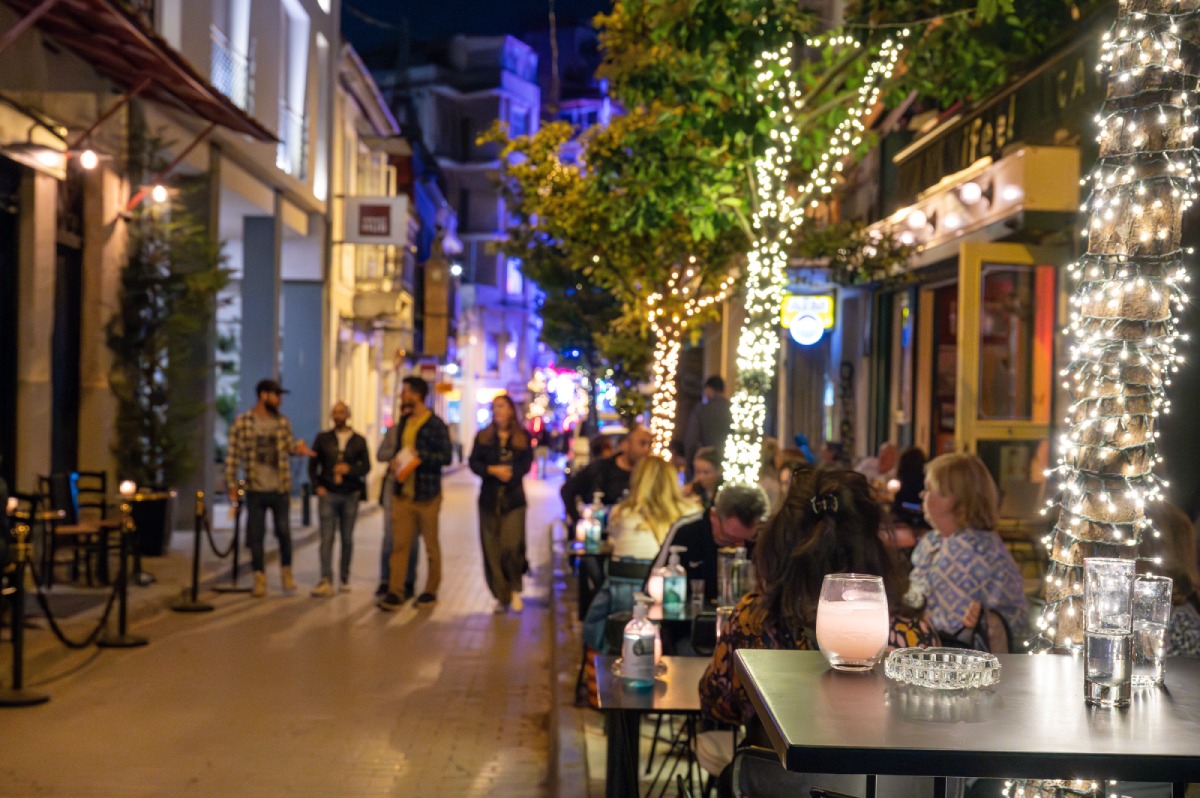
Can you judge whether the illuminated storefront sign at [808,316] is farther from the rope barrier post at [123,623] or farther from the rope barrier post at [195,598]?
the rope barrier post at [123,623]

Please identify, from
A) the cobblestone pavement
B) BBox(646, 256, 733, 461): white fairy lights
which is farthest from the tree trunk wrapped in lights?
BBox(646, 256, 733, 461): white fairy lights

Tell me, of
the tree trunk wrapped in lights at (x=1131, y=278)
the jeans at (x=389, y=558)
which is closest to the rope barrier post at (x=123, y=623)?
the jeans at (x=389, y=558)

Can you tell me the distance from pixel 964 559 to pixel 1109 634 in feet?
11.7

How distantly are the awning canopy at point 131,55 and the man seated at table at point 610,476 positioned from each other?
550 centimetres

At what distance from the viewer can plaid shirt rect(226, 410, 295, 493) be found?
1375cm

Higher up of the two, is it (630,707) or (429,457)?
(429,457)

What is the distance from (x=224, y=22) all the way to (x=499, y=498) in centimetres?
1143

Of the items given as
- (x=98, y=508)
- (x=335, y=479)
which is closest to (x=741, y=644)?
(x=335, y=479)

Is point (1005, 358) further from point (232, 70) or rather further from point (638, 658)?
point (232, 70)

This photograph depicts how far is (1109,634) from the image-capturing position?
2.93m

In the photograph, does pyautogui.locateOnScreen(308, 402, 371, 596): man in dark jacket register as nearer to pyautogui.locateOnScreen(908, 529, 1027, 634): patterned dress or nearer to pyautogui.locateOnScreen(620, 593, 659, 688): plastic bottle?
pyautogui.locateOnScreen(908, 529, 1027, 634): patterned dress

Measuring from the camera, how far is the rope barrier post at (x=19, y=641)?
326 inches

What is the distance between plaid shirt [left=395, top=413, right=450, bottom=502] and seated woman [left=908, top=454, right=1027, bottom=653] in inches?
299

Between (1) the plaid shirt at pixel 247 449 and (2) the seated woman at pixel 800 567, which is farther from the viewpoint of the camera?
(1) the plaid shirt at pixel 247 449
